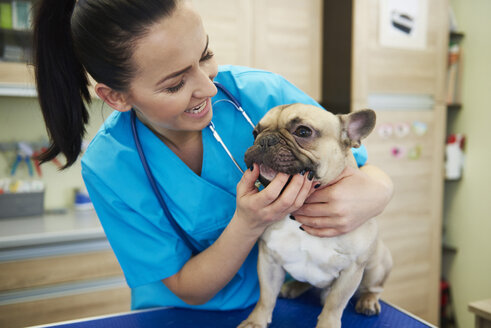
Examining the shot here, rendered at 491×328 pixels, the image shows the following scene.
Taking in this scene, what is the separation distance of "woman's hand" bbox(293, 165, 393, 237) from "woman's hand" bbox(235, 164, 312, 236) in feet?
0.22

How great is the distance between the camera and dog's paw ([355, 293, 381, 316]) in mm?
1077

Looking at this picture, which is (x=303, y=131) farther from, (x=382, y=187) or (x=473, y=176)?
(x=473, y=176)

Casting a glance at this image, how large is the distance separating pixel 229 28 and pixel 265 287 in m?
1.83

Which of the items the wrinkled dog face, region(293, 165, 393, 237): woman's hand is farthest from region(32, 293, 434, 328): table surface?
the wrinkled dog face

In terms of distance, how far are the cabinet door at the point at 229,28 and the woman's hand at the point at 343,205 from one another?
1.63 meters

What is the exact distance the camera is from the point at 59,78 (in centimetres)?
98

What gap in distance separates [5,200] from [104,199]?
156 cm

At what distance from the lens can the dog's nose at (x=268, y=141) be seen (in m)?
0.88

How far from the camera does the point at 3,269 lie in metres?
1.85

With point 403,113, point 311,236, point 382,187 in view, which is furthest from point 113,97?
point 403,113

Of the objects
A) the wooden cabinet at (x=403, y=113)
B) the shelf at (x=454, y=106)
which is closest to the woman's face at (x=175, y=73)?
the wooden cabinet at (x=403, y=113)

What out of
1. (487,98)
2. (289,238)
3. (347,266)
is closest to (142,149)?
(289,238)

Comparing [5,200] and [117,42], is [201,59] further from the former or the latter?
[5,200]

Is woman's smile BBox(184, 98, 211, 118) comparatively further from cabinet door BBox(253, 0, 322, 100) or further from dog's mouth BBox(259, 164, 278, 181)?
cabinet door BBox(253, 0, 322, 100)
